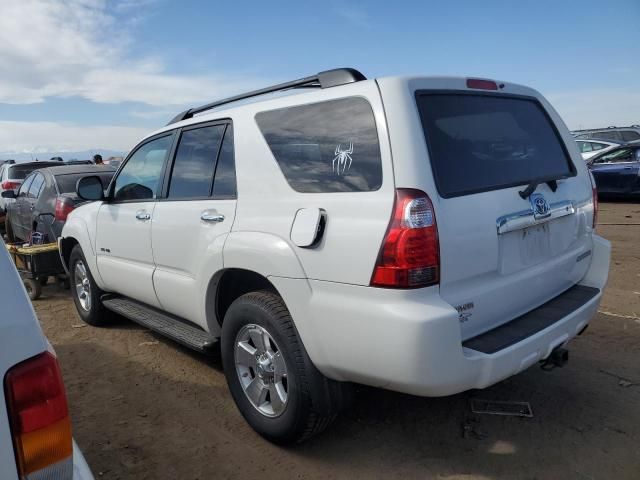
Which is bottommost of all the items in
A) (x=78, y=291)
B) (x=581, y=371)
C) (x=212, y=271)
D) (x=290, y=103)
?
(x=581, y=371)

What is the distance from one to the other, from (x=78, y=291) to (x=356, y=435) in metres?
3.74

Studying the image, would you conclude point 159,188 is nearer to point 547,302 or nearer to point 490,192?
point 490,192

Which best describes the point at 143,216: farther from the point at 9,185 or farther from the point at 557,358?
the point at 9,185

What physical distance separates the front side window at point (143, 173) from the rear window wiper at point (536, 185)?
2.60 meters

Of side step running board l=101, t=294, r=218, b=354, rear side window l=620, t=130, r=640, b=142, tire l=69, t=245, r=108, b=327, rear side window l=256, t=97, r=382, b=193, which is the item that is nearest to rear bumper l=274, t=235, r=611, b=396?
rear side window l=256, t=97, r=382, b=193

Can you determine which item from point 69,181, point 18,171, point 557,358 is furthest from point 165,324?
point 18,171

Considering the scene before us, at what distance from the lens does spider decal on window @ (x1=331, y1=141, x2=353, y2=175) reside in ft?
8.41

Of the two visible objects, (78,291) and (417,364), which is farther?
(78,291)

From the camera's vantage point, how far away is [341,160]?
260cm

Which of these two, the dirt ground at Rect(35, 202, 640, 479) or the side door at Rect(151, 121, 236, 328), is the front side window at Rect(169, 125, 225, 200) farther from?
the dirt ground at Rect(35, 202, 640, 479)

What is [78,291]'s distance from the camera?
5516 mm

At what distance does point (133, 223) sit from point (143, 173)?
446 millimetres

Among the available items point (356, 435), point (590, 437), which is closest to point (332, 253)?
point (356, 435)

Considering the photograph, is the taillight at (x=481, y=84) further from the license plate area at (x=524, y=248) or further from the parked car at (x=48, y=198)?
the parked car at (x=48, y=198)
